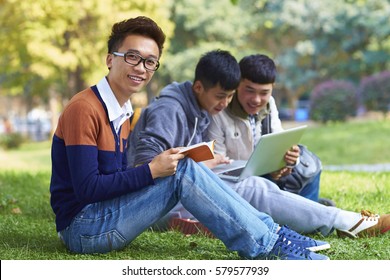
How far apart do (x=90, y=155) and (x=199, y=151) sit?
462 mm

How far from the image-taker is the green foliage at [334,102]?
17906mm

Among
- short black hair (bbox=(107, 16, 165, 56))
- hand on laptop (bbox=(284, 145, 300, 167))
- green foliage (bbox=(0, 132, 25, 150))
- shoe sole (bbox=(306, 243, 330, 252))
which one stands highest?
short black hair (bbox=(107, 16, 165, 56))

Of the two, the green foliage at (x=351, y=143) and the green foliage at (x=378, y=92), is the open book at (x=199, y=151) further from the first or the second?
the green foliage at (x=378, y=92)

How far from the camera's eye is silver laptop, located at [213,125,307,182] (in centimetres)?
349

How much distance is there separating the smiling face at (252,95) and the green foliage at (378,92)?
14.5 m

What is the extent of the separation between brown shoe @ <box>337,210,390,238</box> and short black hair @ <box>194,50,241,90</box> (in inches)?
39.9

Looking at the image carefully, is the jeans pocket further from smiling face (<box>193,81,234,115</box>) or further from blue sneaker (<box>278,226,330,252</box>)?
smiling face (<box>193,81,234,115</box>)

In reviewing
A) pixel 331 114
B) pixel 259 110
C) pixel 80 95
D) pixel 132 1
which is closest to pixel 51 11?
pixel 132 1

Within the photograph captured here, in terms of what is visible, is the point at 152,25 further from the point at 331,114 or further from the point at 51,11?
the point at 331,114

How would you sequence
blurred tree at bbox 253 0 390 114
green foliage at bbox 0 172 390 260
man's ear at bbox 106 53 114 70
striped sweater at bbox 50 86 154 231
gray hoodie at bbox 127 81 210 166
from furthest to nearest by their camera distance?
blurred tree at bbox 253 0 390 114
gray hoodie at bbox 127 81 210 166
green foliage at bbox 0 172 390 260
man's ear at bbox 106 53 114 70
striped sweater at bbox 50 86 154 231

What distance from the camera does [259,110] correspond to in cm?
405

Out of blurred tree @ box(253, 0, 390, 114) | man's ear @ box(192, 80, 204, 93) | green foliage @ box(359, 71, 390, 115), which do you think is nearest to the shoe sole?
man's ear @ box(192, 80, 204, 93)

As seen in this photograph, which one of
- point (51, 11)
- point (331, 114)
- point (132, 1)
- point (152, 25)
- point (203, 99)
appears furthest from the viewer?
point (331, 114)

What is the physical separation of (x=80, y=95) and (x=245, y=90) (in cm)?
142
